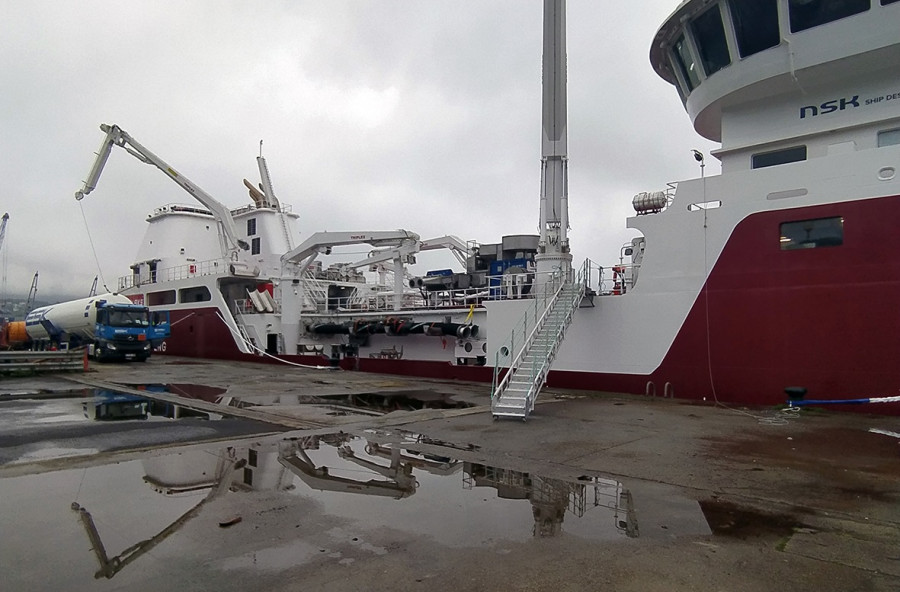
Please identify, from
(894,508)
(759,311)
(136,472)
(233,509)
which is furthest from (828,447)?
(136,472)

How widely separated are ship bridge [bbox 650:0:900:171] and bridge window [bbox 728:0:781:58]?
18 mm

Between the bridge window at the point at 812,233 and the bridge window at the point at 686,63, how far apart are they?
4.27 m

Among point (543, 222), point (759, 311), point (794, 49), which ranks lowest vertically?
point (759, 311)

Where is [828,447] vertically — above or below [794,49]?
below

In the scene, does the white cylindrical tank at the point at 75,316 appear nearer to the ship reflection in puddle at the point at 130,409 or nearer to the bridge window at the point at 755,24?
the ship reflection in puddle at the point at 130,409

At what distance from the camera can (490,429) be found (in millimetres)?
9172

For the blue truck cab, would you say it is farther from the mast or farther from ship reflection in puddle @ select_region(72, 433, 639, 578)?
ship reflection in puddle @ select_region(72, 433, 639, 578)

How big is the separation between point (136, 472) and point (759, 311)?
1087 centimetres

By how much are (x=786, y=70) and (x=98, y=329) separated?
930 inches

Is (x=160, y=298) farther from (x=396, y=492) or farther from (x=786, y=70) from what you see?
(x=786, y=70)

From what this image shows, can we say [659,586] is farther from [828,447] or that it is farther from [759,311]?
[759,311]

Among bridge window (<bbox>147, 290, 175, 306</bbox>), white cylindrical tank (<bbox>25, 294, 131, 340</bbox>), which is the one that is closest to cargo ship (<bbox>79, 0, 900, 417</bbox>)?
white cylindrical tank (<bbox>25, 294, 131, 340</bbox>)

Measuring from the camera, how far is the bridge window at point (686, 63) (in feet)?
43.2

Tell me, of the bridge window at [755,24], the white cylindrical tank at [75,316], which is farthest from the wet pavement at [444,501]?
the white cylindrical tank at [75,316]
